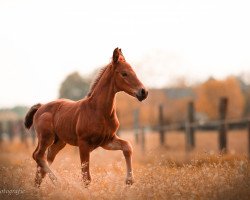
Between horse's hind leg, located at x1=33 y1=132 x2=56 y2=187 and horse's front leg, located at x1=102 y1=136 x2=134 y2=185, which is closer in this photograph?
horse's front leg, located at x1=102 y1=136 x2=134 y2=185

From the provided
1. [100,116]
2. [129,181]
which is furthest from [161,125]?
[129,181]

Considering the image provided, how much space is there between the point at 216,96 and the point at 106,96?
1561 inches

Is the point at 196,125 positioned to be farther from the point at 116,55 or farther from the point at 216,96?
the point at 216,96

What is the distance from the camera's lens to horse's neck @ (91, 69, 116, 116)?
895 cm

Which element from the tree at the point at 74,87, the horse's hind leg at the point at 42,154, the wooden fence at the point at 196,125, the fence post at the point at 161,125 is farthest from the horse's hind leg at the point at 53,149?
the tree at the point at 74,87

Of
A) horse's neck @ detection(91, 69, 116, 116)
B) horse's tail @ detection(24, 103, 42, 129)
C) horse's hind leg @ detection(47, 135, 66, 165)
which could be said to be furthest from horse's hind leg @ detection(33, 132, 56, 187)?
horse's neck @ detection(91, 69, 116, 116)

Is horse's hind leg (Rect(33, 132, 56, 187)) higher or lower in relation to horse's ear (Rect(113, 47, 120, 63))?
lower

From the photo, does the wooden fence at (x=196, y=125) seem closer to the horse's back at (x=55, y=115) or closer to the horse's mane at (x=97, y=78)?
the horse's back at (x=55, y=115)

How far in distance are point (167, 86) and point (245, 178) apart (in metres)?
39.9

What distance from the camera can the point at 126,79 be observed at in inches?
342

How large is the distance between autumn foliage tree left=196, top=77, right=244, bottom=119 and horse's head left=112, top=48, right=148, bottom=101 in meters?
36.1

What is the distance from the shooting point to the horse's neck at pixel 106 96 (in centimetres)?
895

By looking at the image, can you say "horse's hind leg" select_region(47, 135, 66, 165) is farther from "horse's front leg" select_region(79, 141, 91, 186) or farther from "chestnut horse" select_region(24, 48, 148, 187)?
"horse's front leg" select_region(79, 141, 91, 186)

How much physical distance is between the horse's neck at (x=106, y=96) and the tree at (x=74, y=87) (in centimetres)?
3801
